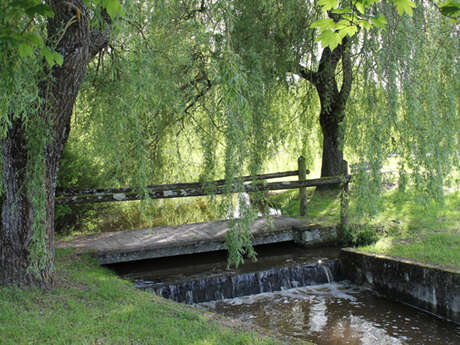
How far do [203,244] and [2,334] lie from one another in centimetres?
360

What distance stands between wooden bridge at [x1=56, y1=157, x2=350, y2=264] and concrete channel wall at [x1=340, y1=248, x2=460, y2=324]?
3.41 feet

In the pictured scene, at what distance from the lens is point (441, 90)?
5719 mm

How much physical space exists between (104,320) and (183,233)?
3.44 meters

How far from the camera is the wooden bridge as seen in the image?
605 centimetres

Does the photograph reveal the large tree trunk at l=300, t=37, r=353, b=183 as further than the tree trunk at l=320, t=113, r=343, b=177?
No

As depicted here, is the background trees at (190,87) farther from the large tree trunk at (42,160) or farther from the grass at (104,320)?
the grass at (104,320)

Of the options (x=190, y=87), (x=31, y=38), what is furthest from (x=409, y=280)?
(x=31, y=38)

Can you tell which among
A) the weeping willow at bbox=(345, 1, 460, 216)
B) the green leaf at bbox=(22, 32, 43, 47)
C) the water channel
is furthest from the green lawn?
the green leaf at bbox=(22, 32, 43, 47)

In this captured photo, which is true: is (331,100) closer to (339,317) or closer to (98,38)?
(339,317)

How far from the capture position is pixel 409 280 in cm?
517

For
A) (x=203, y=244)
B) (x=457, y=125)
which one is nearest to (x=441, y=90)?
(x=457, y=125)

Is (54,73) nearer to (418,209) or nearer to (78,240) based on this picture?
(78,240)

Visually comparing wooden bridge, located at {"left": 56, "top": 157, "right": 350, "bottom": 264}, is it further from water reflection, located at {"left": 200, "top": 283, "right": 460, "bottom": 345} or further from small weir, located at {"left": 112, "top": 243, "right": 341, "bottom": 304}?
water reflection, located at {"left": 200, "top": 283, "right": 460, "bottom": 345}

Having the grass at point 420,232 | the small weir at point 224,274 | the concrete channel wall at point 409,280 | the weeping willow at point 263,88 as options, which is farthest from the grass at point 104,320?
the grass at point 420,232
